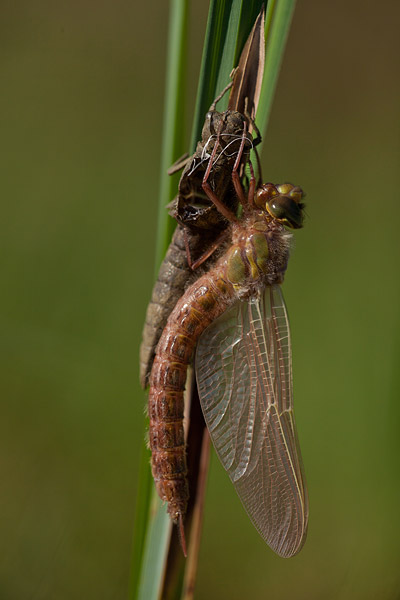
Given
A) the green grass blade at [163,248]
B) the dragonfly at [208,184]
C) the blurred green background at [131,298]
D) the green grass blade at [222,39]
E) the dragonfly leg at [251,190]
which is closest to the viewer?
the green grass blade at [222,39]

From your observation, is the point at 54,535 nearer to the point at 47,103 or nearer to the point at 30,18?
the point at 47,103

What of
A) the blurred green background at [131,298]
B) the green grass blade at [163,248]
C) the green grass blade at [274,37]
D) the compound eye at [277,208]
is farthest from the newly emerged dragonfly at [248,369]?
the blurred green background at [131,298]

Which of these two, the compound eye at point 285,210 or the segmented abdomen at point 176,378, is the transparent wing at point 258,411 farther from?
the compound eye at point 285,210

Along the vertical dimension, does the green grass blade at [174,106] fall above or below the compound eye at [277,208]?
above

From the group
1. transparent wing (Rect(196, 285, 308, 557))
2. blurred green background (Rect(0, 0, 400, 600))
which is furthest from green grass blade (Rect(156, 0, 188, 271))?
blurred green background (Rect(0, 0, 400, 600))

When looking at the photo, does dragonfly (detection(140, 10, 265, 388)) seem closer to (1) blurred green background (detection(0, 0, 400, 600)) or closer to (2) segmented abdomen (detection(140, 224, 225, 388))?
(2) segmented abdomen (detection(140, 224, 225, 388))

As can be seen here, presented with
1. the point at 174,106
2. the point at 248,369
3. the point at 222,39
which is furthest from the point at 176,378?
the point at 222,39
